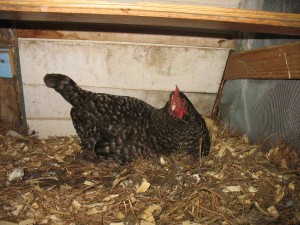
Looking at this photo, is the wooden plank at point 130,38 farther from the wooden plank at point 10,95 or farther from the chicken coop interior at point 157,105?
the wooden plank at point 10,95

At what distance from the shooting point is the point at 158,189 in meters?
1.86

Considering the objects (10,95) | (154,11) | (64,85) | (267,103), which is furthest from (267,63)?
(10,95)

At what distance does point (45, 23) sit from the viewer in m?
2.30

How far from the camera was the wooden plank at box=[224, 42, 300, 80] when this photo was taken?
1726mm

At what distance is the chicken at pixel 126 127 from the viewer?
86.5 inches

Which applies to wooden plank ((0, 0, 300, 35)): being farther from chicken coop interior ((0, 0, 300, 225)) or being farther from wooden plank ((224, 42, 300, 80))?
wooden plank ((224, 42, 300, 80))

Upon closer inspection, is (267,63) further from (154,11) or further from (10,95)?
(10,95)

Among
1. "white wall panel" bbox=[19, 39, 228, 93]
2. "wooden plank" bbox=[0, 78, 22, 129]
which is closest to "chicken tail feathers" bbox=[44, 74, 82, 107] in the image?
"white wall panel" bbox=[19, 39, 228, 93]

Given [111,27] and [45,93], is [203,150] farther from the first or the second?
[45,93]

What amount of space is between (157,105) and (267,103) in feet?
4.27

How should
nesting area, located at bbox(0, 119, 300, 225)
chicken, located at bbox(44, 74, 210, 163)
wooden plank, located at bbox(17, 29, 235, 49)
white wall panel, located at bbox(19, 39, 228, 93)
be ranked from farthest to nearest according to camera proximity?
white wall panel, located at bbox(19, 39, 228, 93)
wooden plank, located at bbox(17, 29, 235, 49)
chicken, located at bbox(44, 74, 210, 163)
nesting area, located at bbox(0, 119, 300, 225)

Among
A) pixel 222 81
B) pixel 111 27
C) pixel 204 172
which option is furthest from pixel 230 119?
pixel 111 27

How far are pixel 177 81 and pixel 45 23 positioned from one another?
1575 millimetres

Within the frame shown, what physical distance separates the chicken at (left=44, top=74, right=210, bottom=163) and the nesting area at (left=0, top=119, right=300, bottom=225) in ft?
0.40
